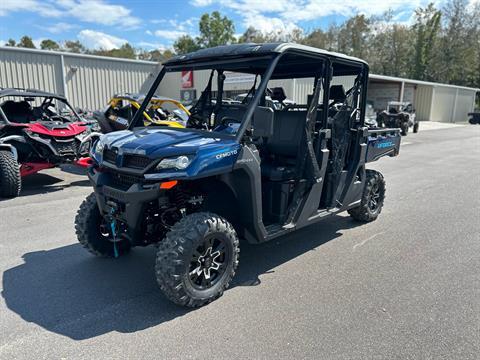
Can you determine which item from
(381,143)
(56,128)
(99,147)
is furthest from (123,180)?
(56,128)

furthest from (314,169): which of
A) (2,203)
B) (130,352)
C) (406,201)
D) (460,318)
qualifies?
(2,203)

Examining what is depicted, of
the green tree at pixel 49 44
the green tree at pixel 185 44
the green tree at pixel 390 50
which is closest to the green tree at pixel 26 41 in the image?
the green tree at pixel 49 44

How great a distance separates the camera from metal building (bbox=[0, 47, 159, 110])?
16.0 meters

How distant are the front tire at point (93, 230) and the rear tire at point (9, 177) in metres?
3.54

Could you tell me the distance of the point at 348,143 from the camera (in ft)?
16.6

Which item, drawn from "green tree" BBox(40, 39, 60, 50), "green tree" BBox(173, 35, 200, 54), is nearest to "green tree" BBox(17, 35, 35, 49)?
"green tree" BBox(40, 39, 60, 50)

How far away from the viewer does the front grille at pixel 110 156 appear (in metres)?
3.48

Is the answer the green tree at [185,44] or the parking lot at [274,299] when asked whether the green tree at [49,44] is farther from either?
the parking lot at [274,299]

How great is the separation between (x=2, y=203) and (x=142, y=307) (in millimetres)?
4720

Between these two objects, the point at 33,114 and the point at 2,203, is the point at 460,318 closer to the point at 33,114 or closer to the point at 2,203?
the point at 2,203

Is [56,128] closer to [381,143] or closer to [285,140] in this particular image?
[285,140]

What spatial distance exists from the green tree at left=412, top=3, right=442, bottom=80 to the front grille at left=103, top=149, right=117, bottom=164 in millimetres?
63092

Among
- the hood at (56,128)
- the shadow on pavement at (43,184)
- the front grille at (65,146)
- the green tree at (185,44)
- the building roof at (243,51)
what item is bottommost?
the shadow on pavement at (43,184)

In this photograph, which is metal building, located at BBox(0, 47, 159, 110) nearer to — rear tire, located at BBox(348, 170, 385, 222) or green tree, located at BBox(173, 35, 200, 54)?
rear tire, located at BBox(348, 170, 385, 222)
